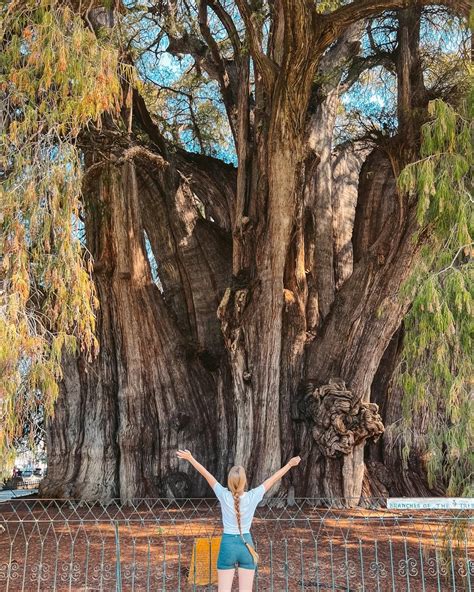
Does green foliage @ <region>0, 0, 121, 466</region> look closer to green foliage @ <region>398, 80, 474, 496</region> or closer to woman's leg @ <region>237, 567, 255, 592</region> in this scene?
woman's leg @ <region>237, 567, 255, 592</region>

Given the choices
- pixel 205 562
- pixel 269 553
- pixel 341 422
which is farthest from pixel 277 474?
pixel 341 422

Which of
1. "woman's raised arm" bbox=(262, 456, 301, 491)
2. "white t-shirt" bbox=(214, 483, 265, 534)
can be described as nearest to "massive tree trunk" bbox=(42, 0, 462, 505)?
"woman's raised arm" bbox=(262, 456, 301, 491)

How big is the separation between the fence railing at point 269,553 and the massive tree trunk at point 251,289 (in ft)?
3.38

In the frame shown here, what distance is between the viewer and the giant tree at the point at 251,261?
8273 mm

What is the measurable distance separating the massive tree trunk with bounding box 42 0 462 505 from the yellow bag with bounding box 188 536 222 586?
3300 millimetres

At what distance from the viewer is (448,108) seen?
6.27 m

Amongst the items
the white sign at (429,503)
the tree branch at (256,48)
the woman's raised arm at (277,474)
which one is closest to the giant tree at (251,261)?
the tree branch at (256,48)

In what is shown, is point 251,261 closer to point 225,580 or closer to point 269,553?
point 269,553

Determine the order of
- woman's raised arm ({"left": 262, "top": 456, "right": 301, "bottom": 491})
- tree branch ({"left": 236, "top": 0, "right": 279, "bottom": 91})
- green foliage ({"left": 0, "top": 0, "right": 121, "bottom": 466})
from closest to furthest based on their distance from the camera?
woman's raised arm ({"left": 262, "top": 456, "right": 301, "bottom": 491}) → green foliage ({"left": 0, "top": 0, "right": 121, "bottom": 466}) → tree branch ({"left": 236, "top": 0, "right": 279, "bottom": 91})

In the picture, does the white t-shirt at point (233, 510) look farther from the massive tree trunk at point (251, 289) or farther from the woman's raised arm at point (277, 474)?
the massive tree trunk at point (251, 289)

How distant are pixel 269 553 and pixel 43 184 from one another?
3.72 m

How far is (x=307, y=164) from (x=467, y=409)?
14.3 feet

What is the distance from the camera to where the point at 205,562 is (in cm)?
529

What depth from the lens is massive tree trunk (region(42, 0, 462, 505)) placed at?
8.40m
